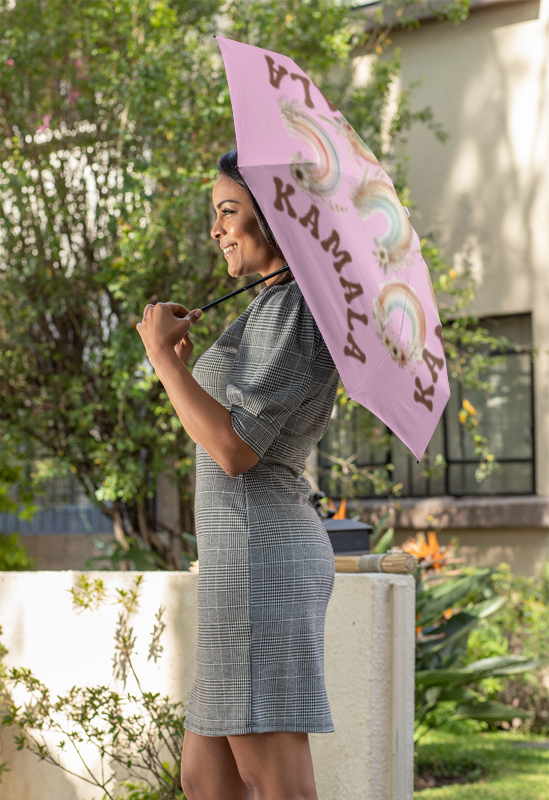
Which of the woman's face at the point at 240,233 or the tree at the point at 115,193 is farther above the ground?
the tree at the point at 115,193

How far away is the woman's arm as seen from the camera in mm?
1688

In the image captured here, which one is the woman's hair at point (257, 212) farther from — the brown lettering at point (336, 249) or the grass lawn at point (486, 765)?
the grass lawn at point (486, 765)

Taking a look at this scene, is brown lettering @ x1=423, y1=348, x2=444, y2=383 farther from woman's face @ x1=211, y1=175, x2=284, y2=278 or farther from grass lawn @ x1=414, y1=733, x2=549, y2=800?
grass lawn @ x1=414, y1=733, x2=549, y2=800

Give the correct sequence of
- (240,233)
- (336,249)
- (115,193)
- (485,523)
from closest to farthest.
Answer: (336,249), (240,233), (115,193), (485,523)

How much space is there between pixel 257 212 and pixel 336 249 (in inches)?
11.1

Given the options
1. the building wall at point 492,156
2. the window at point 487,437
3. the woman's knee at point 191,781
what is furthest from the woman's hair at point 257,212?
the building wall at point 492,156

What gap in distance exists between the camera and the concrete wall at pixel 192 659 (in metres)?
2.79

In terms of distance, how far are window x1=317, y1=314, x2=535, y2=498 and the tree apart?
37.2 inches

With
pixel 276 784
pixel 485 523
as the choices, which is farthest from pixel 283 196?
pixel 485 523

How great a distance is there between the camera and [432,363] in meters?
2.01

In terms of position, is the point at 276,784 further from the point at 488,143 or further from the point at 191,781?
the point at 488,143

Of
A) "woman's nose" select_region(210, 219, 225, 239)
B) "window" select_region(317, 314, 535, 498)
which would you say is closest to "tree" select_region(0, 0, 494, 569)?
"window" select_region(317, 314, 535, 498)

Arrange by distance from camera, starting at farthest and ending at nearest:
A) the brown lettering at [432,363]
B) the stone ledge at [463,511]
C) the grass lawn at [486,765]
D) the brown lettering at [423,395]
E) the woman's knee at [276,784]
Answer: the stone ledge at [463,511]
the grass lawn at [486,765]
the brown lettering at [432,363]
the brown lettering at [423,395]
the woman's knee at [276,784]

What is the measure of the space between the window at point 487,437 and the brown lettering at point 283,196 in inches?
208
